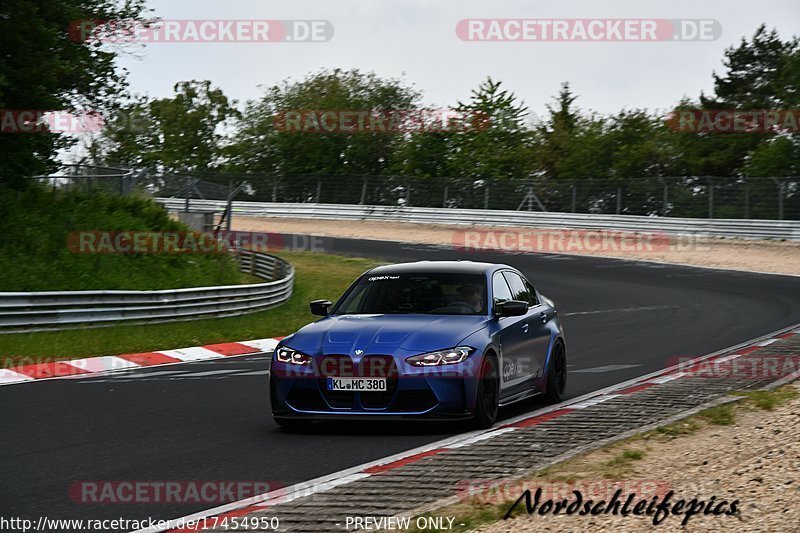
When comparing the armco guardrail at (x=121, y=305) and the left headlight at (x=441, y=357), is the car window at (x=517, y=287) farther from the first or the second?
the armco guardrail at (x=121, y=305)

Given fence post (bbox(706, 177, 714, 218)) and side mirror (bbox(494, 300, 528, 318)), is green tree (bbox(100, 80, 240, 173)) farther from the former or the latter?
side mirror (bbox(494, 300, 528, 318))

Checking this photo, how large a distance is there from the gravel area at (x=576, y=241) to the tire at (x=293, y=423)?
29.7m

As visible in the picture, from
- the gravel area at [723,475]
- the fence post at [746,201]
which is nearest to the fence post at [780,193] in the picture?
the fence post at [746,201]

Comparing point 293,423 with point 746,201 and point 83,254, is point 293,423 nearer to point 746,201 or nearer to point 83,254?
point 83,254

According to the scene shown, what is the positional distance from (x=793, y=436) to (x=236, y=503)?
3950 millimetres

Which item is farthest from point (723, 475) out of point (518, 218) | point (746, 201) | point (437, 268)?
point (518, 218)

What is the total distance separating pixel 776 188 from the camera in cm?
4344

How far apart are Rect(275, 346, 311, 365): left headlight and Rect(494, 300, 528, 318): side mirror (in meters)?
1.79

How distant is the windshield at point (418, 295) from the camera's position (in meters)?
10.5

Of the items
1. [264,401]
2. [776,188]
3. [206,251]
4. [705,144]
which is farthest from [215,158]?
[264,401]

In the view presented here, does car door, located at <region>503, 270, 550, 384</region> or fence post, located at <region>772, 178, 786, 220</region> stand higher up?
fence post, located at <region>772, 178, 786, 220</region>

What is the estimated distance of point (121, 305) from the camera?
20609mm

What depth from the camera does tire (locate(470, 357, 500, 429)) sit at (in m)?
9.59

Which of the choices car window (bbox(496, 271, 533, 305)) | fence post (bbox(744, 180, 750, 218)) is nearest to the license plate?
car window (bbox(496, 271, 533, 305))
